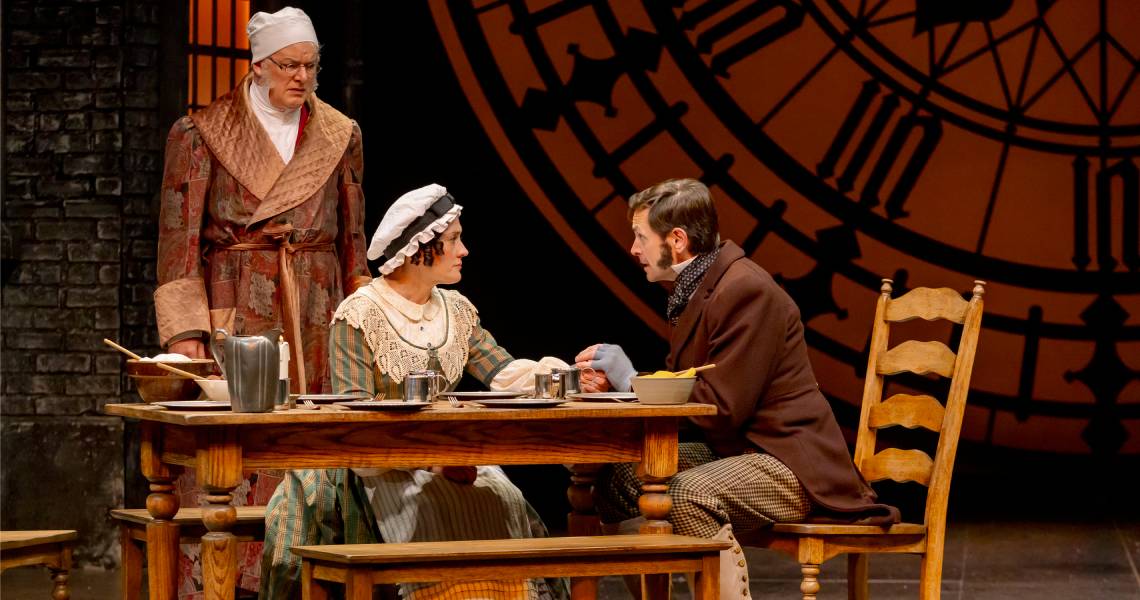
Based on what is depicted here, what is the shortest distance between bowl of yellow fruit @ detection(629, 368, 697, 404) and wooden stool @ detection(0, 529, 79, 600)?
127 cm

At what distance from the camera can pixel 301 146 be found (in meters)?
4.26

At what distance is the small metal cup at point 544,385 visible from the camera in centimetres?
331

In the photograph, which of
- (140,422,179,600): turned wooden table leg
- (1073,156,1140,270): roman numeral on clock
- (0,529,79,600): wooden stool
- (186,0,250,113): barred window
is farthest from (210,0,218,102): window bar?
(1073,156,1140,270): roman numeral on clock

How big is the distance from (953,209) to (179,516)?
321 cm

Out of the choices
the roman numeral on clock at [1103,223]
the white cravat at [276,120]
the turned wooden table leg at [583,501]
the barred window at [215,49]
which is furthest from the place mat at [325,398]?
the roman numeral on clock at [1103,223]

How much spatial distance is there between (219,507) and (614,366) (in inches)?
42.2

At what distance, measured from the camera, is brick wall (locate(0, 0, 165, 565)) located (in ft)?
17.0

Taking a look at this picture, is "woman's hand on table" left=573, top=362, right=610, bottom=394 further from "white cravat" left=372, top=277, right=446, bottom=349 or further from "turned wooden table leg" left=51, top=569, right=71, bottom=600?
"turned wooden table leg" left=51, top=569, right=71, bottom=600

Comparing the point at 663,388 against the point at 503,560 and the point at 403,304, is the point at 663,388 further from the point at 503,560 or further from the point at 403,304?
the point at 403,304

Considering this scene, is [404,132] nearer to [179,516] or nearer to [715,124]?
[715,124]

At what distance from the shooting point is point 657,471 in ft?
10.4

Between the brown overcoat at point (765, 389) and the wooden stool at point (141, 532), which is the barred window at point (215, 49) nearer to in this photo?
the wooden stool at point (141, 532)

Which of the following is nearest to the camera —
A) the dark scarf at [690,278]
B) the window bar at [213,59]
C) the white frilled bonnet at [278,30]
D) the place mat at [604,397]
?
the place mat at [604,397]

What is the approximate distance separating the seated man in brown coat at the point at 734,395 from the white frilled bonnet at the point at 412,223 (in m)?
0.47
